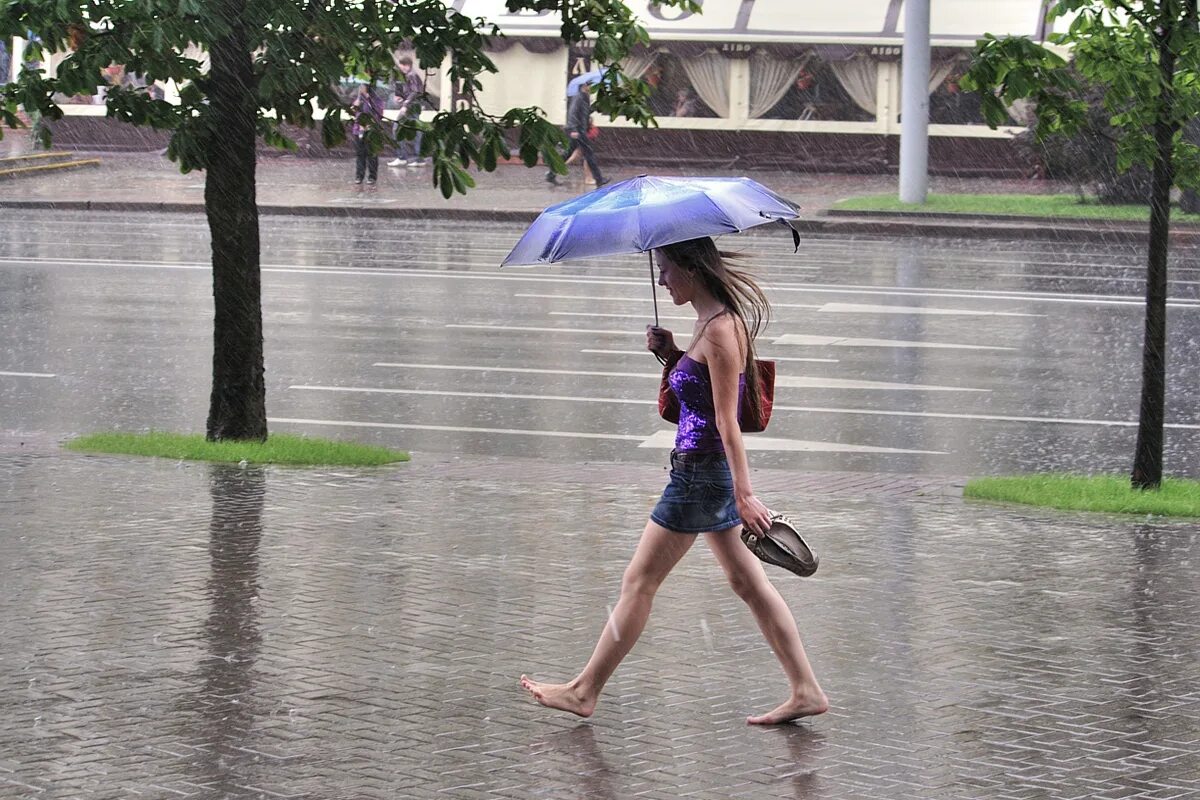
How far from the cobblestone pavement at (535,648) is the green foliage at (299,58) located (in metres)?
2.08

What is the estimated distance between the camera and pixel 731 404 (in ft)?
19.3

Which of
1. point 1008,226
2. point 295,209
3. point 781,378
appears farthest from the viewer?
point 295,209

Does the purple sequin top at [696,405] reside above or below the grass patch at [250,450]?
above

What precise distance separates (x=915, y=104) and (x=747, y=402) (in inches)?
942

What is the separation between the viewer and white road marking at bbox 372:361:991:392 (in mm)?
14125

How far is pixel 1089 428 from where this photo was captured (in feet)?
41.7

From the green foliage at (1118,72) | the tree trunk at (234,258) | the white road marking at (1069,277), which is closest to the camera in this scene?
the green foliage at (1118,72)

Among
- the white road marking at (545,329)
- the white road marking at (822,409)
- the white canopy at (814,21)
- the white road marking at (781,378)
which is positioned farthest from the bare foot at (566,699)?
the white canopy at (814,21)

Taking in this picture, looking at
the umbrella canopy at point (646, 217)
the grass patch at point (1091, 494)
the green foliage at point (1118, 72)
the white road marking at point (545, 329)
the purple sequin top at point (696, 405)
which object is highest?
the green foliage at point (1118, 72)

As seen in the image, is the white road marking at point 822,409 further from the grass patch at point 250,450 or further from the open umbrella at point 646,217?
the open umbrella at point 646,217

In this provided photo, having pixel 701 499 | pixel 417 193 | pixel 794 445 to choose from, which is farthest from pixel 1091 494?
pixel 417 193

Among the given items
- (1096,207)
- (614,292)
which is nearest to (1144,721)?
(614,292)

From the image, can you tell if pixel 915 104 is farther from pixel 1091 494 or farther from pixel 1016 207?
pixel 1091 494

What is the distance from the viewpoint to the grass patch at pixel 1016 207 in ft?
91.9
